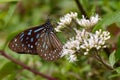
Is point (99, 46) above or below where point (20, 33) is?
below

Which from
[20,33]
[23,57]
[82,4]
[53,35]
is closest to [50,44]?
[53,35]

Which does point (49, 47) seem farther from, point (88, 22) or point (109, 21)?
point (109, 21)

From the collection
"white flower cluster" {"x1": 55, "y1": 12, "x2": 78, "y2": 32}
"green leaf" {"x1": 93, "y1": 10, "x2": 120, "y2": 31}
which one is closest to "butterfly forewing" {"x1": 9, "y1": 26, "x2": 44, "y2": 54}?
"white flower cluster" {"x1": 55, "y1": 12, "x2": 78, "y2": 32}

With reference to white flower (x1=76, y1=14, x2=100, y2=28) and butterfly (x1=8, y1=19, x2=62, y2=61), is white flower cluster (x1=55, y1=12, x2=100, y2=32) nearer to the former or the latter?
white flower (x1=76, y1=14, x2=100, y2=28)

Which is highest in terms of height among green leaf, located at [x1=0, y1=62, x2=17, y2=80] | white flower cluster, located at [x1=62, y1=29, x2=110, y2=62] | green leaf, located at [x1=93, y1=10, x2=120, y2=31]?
green leaf, located at [x1=0, y1=62, x2=17, y2=80]

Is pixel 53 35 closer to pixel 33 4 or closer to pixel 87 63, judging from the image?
pixel 87 63

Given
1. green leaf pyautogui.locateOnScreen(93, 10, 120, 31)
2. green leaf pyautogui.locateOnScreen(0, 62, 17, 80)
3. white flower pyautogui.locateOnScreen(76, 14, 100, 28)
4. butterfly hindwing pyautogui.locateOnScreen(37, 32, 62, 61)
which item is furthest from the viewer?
green leaf pyautogui.locateOnScreen(0, 62, 17, 80)
